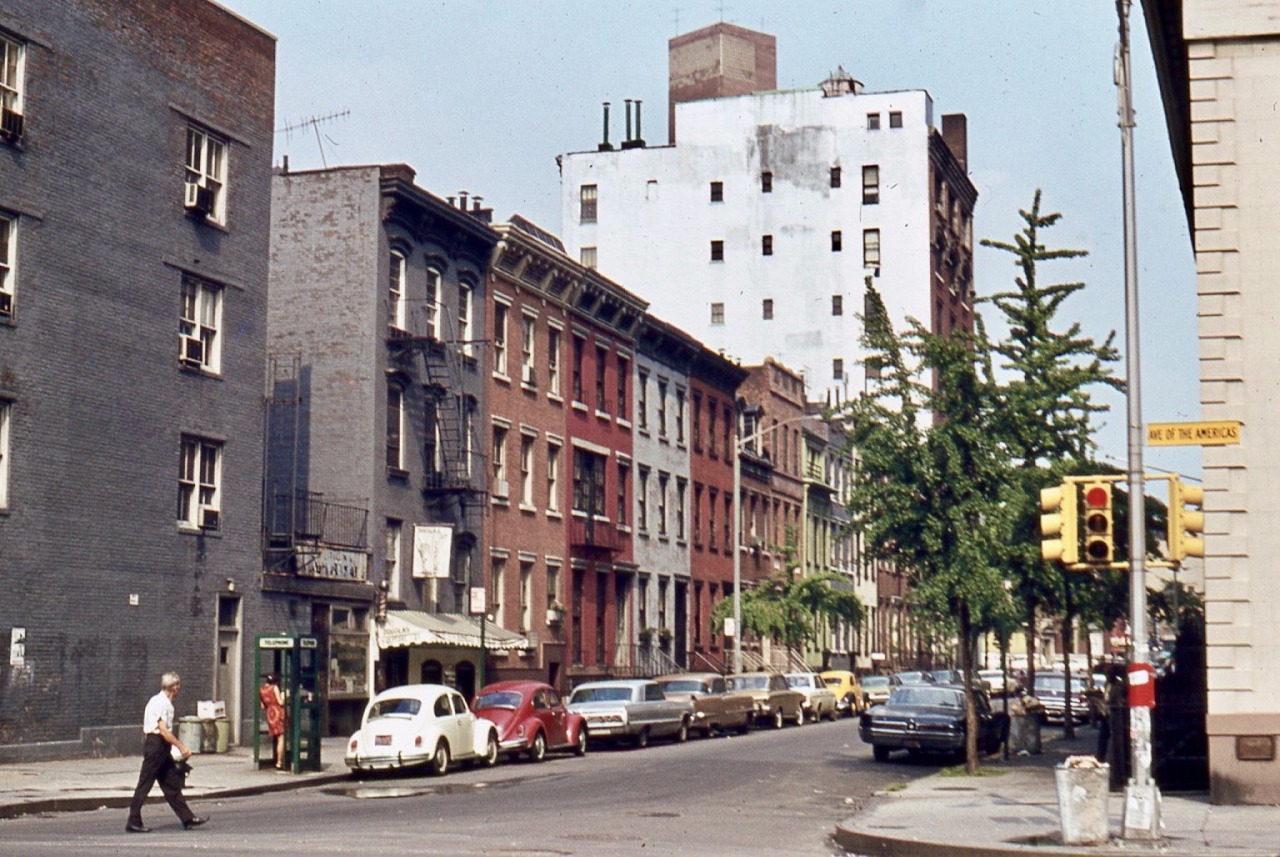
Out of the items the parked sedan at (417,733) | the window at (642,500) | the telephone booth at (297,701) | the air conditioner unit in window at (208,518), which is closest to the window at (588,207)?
the window at (642,500)

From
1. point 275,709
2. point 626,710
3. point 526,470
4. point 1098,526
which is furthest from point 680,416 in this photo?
point 1098,526

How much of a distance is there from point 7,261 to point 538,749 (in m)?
13.2

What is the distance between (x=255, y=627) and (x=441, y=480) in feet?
30.5

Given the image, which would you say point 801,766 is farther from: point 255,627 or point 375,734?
point 255,627

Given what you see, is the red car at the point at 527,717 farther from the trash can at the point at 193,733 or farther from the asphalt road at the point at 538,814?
the trash can at the point at 193,733

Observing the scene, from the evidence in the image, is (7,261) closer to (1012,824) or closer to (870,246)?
(1012,824)

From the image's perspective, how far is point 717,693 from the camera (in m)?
49.6

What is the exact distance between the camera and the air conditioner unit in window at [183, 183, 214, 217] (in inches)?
1464

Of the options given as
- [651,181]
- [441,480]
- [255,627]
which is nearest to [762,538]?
[651,181]

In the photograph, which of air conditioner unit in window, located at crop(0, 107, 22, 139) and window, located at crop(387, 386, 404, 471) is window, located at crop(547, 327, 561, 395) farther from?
air conditioner unit in window, located at crop(0, 107, 22, 139)

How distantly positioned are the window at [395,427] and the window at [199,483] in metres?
7.19

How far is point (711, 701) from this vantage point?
47281mm

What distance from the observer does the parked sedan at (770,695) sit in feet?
174

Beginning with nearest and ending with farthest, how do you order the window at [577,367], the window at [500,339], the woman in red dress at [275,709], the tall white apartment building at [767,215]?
the woman in red dress at [275,709]
the window at [500,339]
the window at [577,367]
the tall white apartment building at [767,215]
